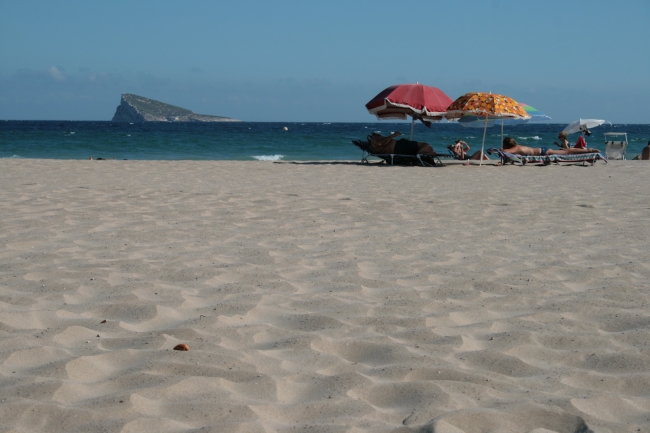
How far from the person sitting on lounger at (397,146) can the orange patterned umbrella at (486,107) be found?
959mm

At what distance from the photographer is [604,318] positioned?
126 inches

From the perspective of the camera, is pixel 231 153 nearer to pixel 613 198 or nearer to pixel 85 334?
pixel 613 198

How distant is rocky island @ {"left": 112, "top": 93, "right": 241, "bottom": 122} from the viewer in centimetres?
13638

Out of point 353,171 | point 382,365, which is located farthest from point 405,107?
point 382,365

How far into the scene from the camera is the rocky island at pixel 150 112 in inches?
5369

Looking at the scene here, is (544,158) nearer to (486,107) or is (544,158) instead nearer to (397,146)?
(486,107)

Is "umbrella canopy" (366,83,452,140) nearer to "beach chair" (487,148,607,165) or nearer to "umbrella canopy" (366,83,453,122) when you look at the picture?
"umbrella canopy" (366,83,453,122)

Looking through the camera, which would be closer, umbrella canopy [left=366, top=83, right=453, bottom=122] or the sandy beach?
the sandy beach

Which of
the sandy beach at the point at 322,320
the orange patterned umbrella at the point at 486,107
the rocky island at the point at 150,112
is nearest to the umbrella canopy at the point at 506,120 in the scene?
the orange patterned umbrella at the point at 486,107

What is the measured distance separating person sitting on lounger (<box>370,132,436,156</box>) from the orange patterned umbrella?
96 centimetres

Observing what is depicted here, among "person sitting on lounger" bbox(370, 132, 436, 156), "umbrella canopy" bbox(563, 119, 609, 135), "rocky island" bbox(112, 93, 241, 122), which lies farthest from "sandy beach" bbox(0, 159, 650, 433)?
"rocky island" bbox(112, 93, 241, 122)

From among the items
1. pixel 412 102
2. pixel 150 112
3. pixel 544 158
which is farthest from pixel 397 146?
pixel 150 112

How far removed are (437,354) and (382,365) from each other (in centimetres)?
26

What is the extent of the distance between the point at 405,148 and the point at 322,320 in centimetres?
1261
